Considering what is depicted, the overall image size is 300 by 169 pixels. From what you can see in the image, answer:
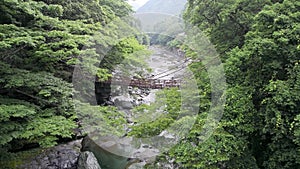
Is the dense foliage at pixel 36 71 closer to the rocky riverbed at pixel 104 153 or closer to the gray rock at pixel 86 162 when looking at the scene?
the rocky riverbed at pixel 104 153

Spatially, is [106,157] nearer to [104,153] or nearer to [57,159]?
[104,153]

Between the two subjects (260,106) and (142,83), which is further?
(142,83)

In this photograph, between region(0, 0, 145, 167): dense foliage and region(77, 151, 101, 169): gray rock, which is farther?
region(77, 151, 101, 169): gray rock

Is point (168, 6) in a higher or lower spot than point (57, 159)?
higher

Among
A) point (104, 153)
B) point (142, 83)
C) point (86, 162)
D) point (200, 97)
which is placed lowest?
point (104, 153)

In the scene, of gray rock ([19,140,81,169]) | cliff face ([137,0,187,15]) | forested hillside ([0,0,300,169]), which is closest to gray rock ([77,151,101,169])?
gray rock ([19,140,81,169])

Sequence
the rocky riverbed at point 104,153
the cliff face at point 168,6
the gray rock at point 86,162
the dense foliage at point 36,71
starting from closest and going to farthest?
1. the dense foliage at point 36,71
2. the rocky riverbed at point 104,153
3. the gray rock at point 86,162
4. the cliff face at point 168,6

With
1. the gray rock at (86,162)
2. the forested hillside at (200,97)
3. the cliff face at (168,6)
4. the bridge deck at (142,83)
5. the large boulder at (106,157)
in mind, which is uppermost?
the cliff face at (168,6)

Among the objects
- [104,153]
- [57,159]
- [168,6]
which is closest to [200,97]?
[57,159]

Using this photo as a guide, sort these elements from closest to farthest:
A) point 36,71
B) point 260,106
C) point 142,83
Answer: point 260,106 → point 36,71 → point 142,83

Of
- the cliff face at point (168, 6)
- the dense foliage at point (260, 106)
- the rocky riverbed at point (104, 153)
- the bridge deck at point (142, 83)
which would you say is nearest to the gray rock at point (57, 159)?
the rocky riverbed at point (104, 153)

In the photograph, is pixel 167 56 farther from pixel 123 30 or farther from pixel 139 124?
pixel 139 124

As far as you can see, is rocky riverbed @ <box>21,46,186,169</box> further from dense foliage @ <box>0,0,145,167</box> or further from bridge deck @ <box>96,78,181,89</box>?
bridge deck @ <box>96,78,181,89</box>

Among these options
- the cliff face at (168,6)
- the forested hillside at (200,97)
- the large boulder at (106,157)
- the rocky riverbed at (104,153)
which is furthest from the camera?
the cliff face at (168,6)
